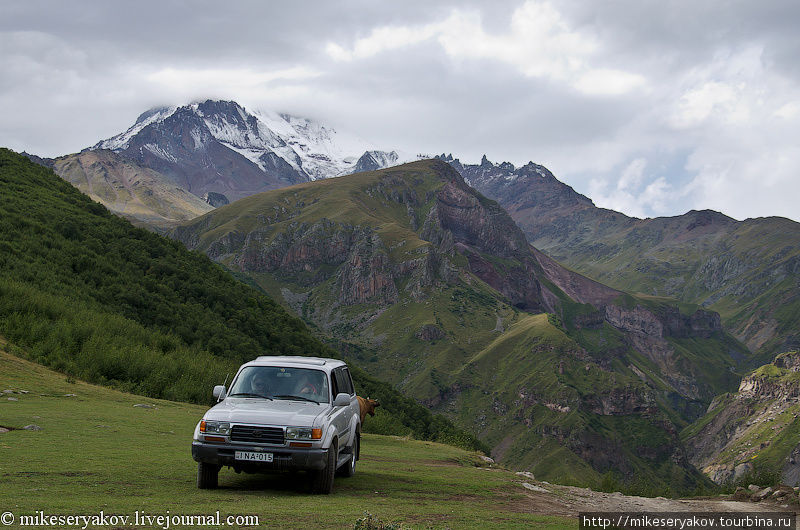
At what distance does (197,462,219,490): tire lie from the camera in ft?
41.8

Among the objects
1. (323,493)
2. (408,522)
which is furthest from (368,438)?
(408,522)

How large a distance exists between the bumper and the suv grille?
0.15 metres

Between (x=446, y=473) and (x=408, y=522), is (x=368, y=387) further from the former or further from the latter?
(x=408, y=522)

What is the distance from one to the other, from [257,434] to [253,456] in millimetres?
417

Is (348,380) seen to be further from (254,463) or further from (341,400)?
(254,463)

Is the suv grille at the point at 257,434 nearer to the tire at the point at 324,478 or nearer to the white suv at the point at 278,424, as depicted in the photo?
the white suv at the point at 278,424

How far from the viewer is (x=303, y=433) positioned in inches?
498

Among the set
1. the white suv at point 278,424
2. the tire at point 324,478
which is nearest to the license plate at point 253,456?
the white suv at point 278,424

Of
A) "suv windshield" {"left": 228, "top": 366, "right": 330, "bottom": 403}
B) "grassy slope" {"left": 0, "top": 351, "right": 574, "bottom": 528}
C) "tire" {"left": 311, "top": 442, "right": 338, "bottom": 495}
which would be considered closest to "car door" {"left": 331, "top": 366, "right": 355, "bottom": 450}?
"suv windshield" {"left": 228, "top": 366, "right": 330, "bottom": 403}

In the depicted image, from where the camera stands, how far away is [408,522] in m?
11.1

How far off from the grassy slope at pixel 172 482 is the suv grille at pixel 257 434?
106cm

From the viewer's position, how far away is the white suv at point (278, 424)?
492 inches

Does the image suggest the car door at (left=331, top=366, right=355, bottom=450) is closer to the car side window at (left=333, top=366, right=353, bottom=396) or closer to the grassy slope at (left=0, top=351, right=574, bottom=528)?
the car side window at (left=333, top=366, right=353, bottom=396)

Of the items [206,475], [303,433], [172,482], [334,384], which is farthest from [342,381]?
[172,482]
